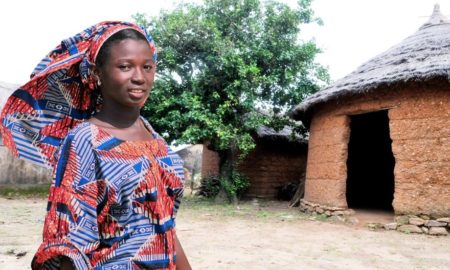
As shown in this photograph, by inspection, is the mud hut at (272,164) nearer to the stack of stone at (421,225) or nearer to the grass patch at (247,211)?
the grass patch at (247,211)

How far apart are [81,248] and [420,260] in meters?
5.00

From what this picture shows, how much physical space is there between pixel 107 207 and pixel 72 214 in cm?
10

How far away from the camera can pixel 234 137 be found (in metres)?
10.3

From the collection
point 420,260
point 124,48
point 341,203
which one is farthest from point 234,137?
point 124,48

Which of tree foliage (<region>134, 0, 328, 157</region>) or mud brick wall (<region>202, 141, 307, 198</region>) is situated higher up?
tree foliage (<region>134, 0, 328, 157</region>)

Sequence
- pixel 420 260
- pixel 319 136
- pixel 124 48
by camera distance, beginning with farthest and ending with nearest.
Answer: pixel 319 136
pixel 420 260
pixel 124 48

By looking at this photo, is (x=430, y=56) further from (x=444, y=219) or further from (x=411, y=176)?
(x=444, y=219)

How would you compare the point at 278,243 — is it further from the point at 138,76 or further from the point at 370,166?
the point at 370,166

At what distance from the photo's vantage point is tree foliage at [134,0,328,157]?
1009 centimetres

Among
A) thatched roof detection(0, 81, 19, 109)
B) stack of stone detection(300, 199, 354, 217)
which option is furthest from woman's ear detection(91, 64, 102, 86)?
thatched roof detection(0, 81, 19, 109)

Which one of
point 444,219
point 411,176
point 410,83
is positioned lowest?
point 444,219

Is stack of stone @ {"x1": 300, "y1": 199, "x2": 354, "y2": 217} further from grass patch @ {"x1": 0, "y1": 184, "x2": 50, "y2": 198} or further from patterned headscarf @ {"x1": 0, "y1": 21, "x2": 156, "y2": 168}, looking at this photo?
grass patch @ {"x1": 0, "y1": 184, "x2": 50, "y2": 198}

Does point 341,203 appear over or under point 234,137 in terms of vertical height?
under

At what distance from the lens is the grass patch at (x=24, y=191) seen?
1205 centimetres
